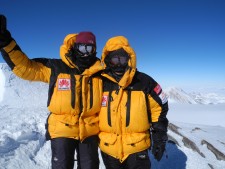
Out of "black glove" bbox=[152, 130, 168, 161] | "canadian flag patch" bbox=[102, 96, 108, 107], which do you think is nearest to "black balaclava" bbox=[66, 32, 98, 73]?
"canadian flag patch" bbox=[102, 96, 108, 107]

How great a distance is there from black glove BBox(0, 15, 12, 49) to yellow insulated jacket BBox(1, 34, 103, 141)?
29 centimetres

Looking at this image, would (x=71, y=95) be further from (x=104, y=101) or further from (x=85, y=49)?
(x=85, y=49)

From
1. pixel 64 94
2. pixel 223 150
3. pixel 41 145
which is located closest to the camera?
pixel 64 94

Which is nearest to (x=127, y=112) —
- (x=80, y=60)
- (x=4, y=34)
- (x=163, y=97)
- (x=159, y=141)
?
(x=163, y=97)

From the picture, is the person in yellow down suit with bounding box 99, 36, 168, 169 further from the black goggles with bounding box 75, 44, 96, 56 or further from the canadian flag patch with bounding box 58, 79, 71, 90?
the canadian flag patch with bounding box 58, 79, 71, 90

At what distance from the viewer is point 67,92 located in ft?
13.0

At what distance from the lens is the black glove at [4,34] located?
343 cm

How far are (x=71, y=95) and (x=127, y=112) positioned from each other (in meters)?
0.88

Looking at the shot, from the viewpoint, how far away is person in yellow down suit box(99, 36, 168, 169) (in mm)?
4090

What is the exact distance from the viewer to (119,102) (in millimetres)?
4113

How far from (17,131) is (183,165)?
4.52 metres

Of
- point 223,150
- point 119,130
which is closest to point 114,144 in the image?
point 119,130

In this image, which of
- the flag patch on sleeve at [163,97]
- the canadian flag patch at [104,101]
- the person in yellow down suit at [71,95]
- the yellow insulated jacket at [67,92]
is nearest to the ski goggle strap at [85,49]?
the person in yellow down suit at [71,95]

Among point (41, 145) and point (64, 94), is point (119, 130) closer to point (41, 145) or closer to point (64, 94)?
point (64, 94)
